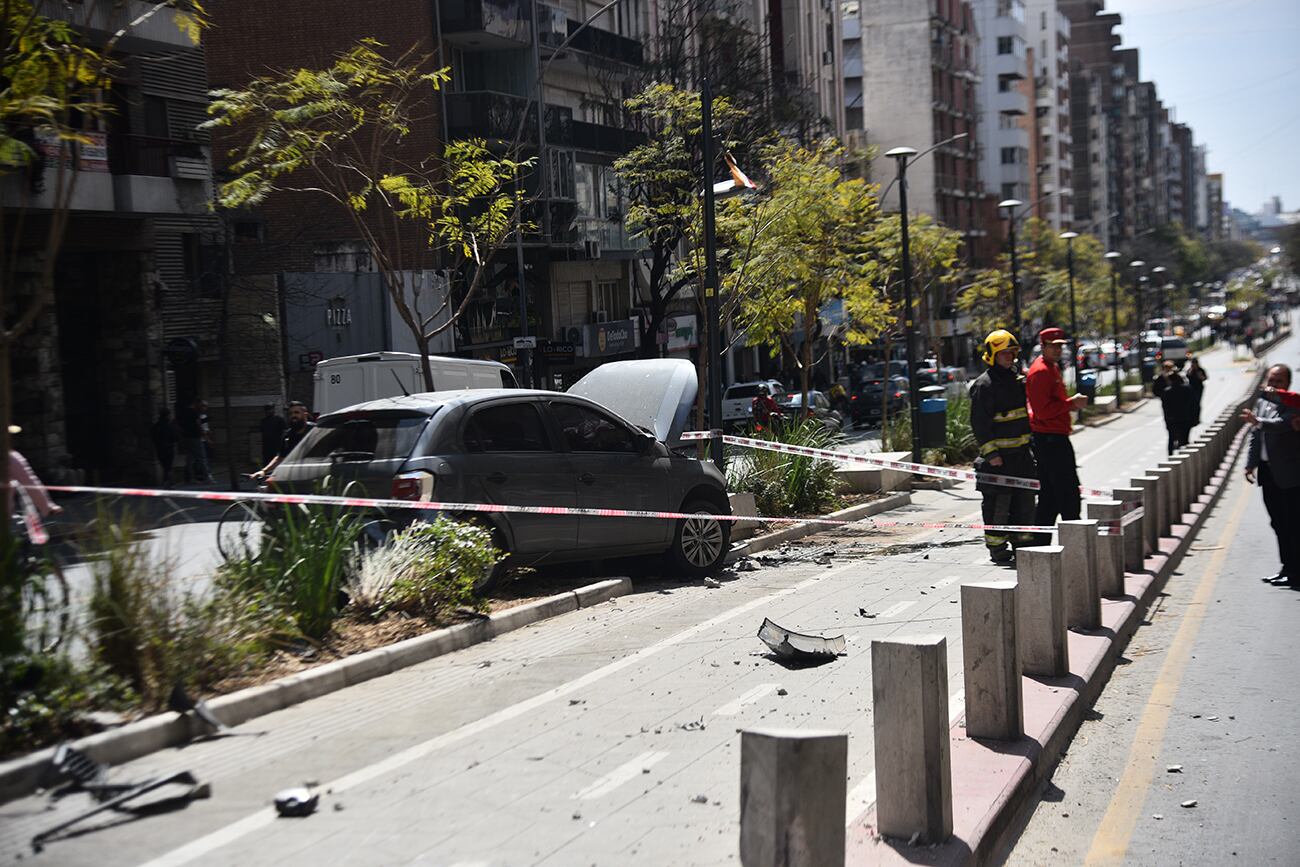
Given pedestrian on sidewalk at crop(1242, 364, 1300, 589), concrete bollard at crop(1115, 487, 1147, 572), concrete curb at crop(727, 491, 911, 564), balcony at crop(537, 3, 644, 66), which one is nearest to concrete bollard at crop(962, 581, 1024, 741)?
concrete bollard at crop(1115, 487, 1147, 572)

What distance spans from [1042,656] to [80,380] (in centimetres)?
2404

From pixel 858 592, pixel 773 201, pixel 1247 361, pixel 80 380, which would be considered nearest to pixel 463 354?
pixel 80 380

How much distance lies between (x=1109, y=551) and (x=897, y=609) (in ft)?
5.31

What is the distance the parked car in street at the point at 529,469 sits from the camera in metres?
10.6

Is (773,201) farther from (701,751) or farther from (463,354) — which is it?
(701,751)

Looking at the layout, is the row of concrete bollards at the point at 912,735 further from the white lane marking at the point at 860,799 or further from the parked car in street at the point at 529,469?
the parked car in street at the point at 529,469

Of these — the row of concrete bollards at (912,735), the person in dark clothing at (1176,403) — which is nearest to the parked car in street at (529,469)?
the row of concrete bollards at (912,735)

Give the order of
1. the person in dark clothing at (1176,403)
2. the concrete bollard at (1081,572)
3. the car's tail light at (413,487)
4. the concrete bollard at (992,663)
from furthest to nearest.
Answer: the person in dark clothing at (1176,403)
the car's tail light at (413,487)
the concrete bollard at (1081,572)
the concrete bollard at (992,663)

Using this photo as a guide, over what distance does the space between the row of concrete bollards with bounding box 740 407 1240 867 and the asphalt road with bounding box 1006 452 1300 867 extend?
0.50 meters

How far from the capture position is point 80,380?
28.1 meters

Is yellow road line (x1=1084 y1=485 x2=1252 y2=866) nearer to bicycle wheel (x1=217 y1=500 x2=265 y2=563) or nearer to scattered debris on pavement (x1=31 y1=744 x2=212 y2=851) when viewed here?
scattered debris on pavement (x1=31 y1=744 x2=212 y2=851)

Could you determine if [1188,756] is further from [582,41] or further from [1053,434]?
[582,41]

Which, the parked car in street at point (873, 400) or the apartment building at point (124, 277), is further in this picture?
the parked car in street at point (873, 400)

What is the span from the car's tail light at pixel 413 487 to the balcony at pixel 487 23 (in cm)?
2845
